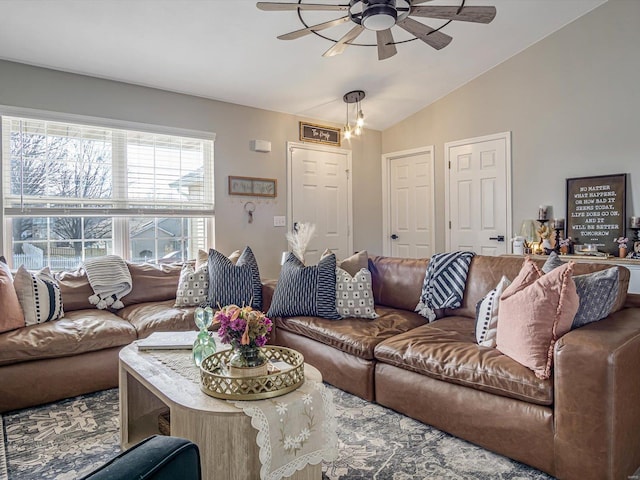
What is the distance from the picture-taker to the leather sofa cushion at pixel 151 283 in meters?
3.50

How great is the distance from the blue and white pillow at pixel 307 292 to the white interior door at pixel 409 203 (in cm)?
255

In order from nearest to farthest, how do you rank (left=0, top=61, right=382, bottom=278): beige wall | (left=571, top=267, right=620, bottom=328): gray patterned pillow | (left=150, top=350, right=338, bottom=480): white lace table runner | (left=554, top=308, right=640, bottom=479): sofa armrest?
(left=150, top=350, right=338, bottom=480): white lace table runner → (left=554, top=308, right=640, bottom=479): sofa armrest → (left=571, top=267, right=620, bottom=328): gray patterned pillow → (left=0, top=61, right=382, bottom=278): beige wall

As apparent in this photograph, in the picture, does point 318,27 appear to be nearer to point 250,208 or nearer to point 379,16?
point 379,16

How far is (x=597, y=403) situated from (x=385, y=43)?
2.38 meters

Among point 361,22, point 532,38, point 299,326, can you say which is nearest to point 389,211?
point 532,38

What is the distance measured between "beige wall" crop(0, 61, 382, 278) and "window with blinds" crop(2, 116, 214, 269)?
0.14 m

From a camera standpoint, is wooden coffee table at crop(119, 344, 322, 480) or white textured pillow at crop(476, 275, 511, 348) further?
white textured pillow at crop(476, 275, 511, 348)

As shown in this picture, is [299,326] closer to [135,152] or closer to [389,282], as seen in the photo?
[389,282]

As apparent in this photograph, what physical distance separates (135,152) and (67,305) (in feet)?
4.98

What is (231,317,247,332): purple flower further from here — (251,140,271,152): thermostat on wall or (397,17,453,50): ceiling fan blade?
(251,140,271,152): thermostat on wall

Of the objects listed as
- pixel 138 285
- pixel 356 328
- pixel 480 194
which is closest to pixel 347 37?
pixel 356 328

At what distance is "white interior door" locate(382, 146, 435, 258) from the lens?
212 inches

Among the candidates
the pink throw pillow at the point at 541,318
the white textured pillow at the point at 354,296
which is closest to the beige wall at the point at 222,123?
the white textured pillow at the point at 354,296

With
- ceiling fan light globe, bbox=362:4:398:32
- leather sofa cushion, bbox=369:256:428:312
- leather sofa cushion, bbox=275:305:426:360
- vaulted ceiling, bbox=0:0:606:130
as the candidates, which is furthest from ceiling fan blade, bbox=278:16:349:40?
leather sofa cushion, bbox=275:305:426:360
